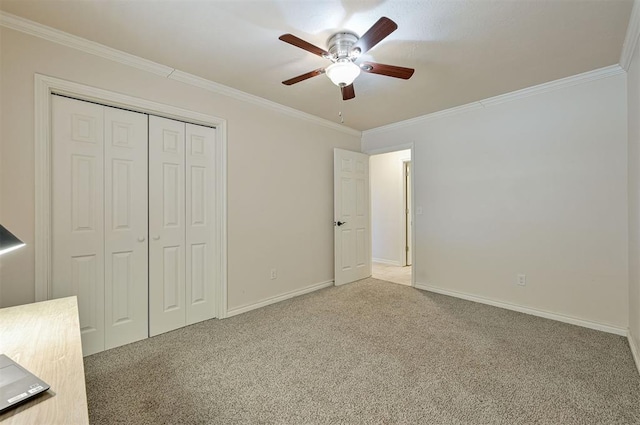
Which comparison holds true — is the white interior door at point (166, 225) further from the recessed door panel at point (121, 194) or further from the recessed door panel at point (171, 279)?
the recessed door panel at point (121, 194)

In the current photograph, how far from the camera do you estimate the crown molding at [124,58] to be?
1.89 metres

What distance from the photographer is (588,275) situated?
2.69 meters

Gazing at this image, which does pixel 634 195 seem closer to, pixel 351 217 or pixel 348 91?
pixel 348 91

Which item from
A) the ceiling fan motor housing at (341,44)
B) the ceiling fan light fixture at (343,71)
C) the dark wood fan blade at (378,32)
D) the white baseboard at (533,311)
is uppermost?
the ceiling fan motor housing at (341,44)

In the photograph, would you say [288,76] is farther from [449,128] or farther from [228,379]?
[228,379]

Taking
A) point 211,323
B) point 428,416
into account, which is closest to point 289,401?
point 428,416

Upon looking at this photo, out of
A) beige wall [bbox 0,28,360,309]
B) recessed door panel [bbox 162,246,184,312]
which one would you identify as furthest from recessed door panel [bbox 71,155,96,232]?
recessed door panel [bbox 162,246,184,312]

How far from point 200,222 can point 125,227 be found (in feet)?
2.07

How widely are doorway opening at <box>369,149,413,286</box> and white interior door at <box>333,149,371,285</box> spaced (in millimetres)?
894

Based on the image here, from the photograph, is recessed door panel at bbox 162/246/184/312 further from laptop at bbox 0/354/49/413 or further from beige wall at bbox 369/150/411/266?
beige wall at bbox 369/150/411/266

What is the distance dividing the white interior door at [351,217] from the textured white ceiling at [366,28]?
146 centimetres

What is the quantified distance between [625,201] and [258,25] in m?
3.38

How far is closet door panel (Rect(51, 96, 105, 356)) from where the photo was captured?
209 centimetres

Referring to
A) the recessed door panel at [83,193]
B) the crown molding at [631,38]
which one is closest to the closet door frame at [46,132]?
the recessed door panel at [83,193]
